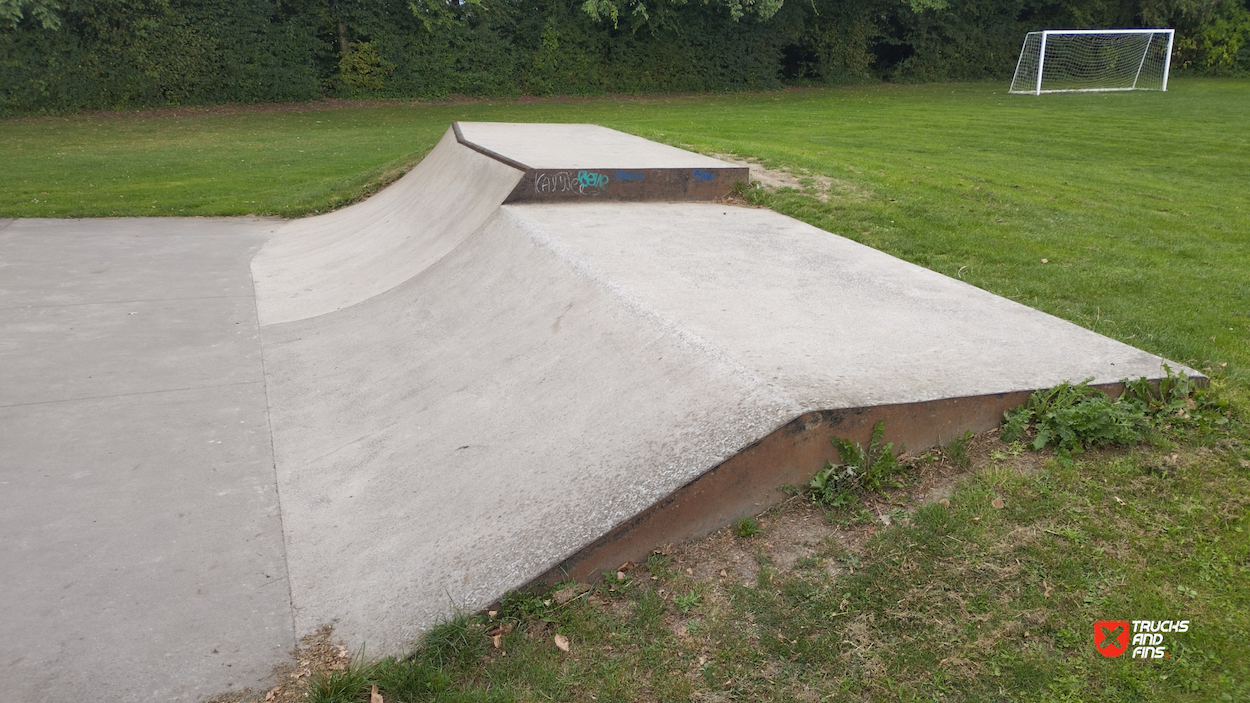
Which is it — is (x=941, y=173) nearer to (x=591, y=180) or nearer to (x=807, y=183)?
(x=807, y=183)

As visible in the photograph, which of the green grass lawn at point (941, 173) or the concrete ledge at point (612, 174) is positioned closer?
the green grass lawn at point (941, 173)

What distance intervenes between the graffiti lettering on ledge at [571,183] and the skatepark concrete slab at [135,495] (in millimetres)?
2749

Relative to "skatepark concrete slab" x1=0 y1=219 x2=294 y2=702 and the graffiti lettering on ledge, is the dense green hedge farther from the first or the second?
the graffiti lettering on ledge

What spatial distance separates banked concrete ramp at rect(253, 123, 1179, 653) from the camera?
328cm

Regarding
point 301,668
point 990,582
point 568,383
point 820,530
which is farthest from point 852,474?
point 301,668

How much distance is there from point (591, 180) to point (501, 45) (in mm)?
19430

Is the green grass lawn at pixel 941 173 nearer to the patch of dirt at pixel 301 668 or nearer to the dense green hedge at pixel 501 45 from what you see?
the dense green hedge at pixel 501 45

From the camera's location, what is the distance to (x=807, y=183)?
8.77m

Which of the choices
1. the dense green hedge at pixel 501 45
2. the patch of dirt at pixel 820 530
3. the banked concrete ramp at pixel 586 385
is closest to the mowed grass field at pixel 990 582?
the patch of dirt at pixel 820 530

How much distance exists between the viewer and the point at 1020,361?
13.0ft

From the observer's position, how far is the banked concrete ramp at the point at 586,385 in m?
3.28

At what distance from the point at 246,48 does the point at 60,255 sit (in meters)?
16.4

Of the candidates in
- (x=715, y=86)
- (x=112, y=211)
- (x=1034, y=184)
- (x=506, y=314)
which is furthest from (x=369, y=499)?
(x=715, y=86)

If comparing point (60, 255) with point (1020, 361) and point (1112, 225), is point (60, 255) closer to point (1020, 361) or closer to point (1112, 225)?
point (1020, 361)
